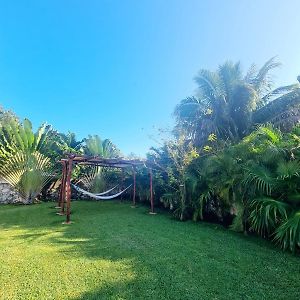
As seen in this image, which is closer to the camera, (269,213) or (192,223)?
(269,213)

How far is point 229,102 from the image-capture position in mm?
11812

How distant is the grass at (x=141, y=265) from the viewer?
304 cm

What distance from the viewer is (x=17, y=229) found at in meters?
6.24

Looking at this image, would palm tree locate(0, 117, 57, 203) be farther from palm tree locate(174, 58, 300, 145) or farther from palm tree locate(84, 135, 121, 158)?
palm tree locate(174, 58, 300, 145)

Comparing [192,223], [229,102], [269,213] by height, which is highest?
[229,102]

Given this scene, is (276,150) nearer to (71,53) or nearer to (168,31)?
(168,31)

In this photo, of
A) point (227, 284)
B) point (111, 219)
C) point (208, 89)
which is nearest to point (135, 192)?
point (111, 219)

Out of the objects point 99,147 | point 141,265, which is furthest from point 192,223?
point 99,147

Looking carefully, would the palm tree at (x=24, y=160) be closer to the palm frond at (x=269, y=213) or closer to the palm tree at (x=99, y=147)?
the palm tree at (x=99, y=147)

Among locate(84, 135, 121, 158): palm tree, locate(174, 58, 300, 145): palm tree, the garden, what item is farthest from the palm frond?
locate(84, 135, 121, 158): palm tree

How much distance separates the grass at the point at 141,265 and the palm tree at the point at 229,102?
6.15 meters

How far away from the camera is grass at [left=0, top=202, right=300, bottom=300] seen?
3041 millimetres

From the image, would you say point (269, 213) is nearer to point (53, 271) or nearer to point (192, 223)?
point (192, 223)

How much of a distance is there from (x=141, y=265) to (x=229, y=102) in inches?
380
